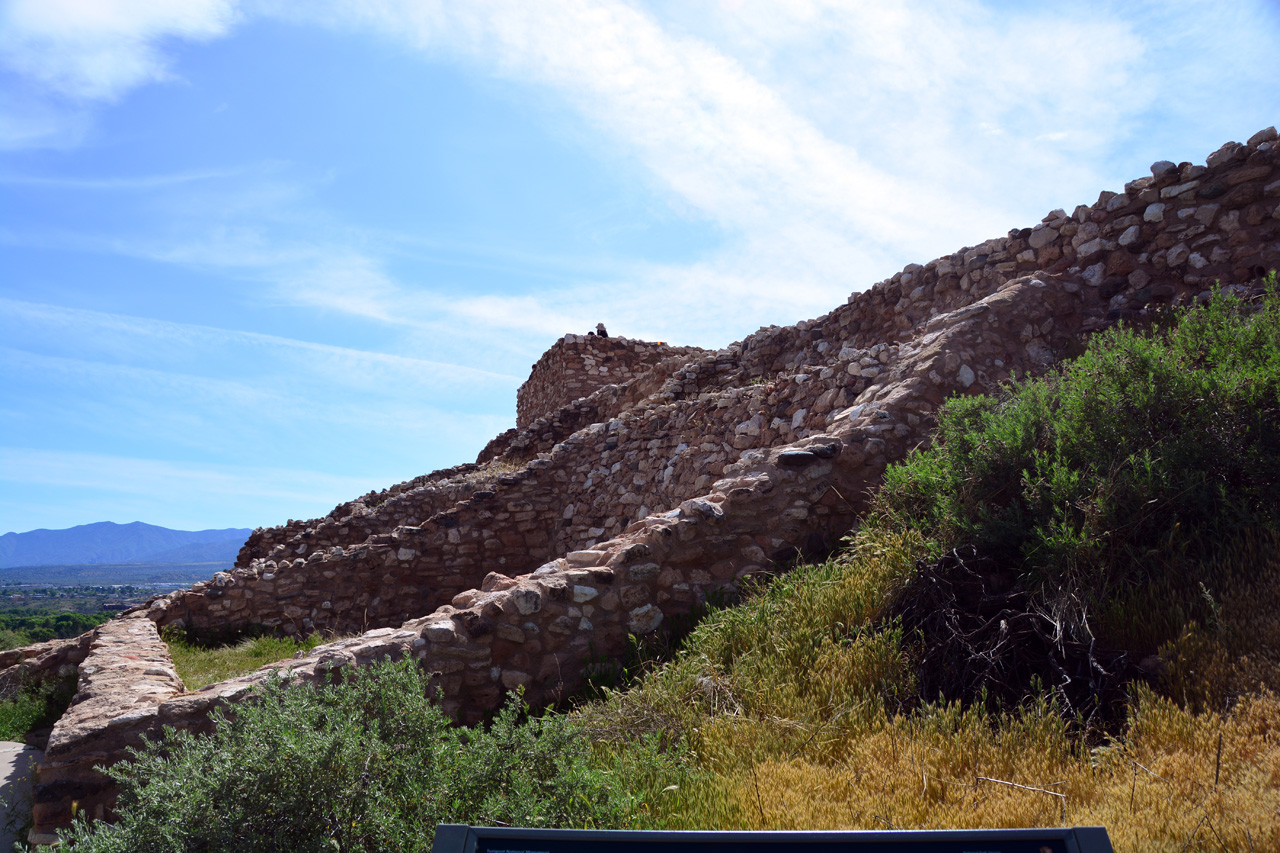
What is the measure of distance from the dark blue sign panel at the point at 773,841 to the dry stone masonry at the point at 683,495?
79.9 inches

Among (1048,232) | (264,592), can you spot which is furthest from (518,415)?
(1048,232)

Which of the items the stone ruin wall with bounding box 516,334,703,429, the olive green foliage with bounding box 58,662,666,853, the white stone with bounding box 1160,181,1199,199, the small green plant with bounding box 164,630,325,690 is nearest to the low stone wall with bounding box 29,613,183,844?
the olive green foliage with bounding box 58,662,666,853

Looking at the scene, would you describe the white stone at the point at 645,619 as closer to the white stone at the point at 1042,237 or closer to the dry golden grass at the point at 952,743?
the dry golden grass at the point at 952,743

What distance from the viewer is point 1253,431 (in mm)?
4051

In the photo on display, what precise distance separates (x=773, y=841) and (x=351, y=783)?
1.69 metres

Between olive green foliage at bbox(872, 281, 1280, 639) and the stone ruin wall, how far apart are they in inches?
476

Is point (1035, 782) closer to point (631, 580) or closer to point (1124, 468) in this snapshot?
point (1124, 468)

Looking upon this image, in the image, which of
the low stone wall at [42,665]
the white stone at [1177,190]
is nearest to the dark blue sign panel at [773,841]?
the white stone at [1177,190]

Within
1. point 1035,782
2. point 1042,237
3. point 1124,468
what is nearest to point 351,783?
point 1035,782

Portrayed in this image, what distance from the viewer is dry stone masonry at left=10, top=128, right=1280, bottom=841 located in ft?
16.1

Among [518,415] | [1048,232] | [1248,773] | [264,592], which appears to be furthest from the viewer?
[518,415]

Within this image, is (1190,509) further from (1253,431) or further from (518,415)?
(518,415)

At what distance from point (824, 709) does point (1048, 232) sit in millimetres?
6408

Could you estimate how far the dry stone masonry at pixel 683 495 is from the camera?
16.1ft
